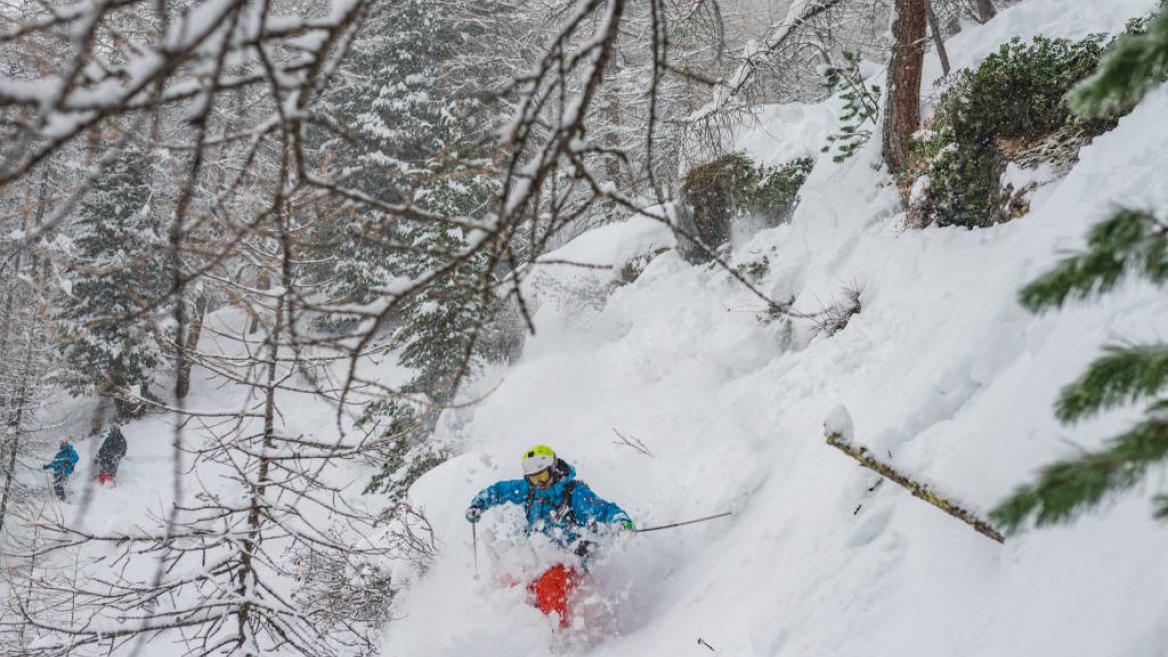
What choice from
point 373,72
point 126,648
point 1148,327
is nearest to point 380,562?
point 126,648

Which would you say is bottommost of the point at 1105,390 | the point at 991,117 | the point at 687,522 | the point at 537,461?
the point at 1105,390

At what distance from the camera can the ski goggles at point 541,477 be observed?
6.57 metres

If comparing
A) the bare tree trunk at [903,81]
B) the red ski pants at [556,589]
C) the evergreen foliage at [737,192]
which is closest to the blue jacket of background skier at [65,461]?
the red ski pants at [556,589]

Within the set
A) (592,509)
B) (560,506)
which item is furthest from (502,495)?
(592,509)

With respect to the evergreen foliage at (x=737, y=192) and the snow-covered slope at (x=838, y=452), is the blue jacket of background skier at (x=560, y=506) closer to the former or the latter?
the snow-covered slope at (x=838, y=452)

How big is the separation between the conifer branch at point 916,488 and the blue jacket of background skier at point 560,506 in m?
2.36

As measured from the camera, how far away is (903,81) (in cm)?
760

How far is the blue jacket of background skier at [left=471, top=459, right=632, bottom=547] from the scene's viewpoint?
637 centimetres

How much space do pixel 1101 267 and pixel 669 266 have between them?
10.3 meters

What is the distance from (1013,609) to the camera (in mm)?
3117

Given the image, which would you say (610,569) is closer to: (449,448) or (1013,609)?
(1013,609)

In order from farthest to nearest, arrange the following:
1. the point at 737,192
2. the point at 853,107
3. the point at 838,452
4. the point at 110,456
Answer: the point at 110,456 → the point at 737,192 → the point at 853,107 → the point at 838,452

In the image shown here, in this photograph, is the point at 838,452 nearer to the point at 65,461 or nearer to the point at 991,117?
the point at 991,117

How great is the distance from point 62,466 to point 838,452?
1505cm
